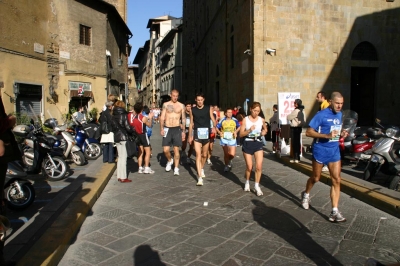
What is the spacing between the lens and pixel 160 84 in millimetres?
58719

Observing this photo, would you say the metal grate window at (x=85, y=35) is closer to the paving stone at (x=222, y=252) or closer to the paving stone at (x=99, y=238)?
the paving stone at (x=99, y=238)

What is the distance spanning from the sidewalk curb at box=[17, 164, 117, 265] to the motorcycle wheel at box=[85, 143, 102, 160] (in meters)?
3.81

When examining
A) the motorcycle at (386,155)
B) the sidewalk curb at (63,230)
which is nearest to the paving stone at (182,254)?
the sidewalk curb at (63,230)

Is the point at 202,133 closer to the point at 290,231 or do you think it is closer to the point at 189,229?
the point at 189,229

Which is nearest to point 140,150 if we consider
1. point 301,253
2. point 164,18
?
point 301,253

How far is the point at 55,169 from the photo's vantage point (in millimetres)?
6855

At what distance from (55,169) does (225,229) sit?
4182 millimetres

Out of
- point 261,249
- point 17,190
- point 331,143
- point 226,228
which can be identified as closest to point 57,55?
point 17,190

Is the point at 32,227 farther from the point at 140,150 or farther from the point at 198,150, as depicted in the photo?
the point at 140,150

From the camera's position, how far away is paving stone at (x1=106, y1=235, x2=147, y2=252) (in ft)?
12.1

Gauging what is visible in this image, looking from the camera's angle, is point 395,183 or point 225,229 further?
point 395,183

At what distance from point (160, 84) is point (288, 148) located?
50630mm

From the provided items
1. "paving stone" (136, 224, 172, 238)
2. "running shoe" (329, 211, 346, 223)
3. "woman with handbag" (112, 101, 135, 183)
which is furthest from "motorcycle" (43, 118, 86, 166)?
"running shoe" (329, 211, 346, 223)

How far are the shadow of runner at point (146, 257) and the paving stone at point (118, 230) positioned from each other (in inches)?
18.8
